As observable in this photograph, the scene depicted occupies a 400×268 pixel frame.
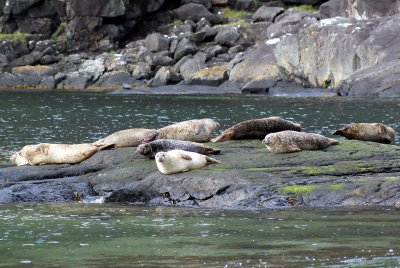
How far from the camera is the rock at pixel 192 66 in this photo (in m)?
67.4

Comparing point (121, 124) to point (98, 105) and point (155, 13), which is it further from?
point (155, 13)

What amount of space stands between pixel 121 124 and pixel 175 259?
2808cm

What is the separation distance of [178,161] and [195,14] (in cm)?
6572

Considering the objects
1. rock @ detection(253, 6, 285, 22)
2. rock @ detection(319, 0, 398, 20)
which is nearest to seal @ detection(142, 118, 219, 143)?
rock @ detection(319, 0, 398, 20)

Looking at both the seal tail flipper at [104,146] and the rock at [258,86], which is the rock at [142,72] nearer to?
the rock at [258,86]

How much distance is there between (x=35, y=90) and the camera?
2680 inches

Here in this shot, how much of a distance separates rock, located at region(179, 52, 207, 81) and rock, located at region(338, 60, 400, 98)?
1539 centimetres

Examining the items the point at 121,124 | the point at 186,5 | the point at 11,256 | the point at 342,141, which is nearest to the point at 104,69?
the point at 186,5

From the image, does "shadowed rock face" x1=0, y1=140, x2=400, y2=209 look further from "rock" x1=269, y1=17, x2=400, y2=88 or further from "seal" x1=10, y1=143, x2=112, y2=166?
"rock" x1=269, y1=17, x2=400, y2=88

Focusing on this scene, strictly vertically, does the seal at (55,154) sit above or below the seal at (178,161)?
below

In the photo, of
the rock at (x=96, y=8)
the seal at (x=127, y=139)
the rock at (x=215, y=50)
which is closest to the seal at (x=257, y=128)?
the seal at (x=127, y=139)

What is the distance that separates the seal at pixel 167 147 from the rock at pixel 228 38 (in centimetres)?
5487

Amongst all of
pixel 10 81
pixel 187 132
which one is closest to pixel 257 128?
pixel 187 132

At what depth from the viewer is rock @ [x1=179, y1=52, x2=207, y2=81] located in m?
67.4
